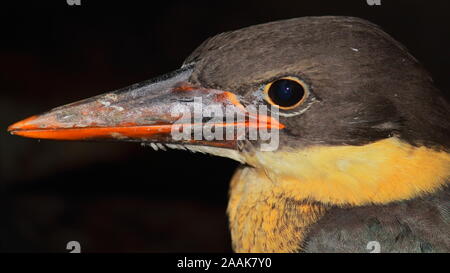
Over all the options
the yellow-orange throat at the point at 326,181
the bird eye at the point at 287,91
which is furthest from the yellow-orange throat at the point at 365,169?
the bird eye at the point at 287,91

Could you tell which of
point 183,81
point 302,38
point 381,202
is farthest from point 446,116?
point 183,81

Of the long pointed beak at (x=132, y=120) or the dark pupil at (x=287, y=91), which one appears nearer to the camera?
the dark pupil at (x=287, y=91)

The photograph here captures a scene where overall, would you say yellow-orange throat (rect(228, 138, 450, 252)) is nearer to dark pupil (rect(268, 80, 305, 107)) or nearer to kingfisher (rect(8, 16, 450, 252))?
kingfisher (rect(8, 16, 450, 252))

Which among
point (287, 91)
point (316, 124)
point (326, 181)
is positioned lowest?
point (326, 181)

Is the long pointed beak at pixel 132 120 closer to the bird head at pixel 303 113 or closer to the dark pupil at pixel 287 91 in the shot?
the bird head at pixel 303 113

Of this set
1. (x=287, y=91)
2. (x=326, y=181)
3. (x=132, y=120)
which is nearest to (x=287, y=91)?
(x=287, y=91)

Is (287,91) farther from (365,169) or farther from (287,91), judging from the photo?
(365,169)

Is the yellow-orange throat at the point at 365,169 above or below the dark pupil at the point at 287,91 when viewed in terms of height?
below

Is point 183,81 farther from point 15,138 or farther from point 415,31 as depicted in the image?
point 415,31

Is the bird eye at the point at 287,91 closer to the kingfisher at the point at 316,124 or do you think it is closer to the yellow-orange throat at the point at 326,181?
the kingfisher at the point at 316,124
